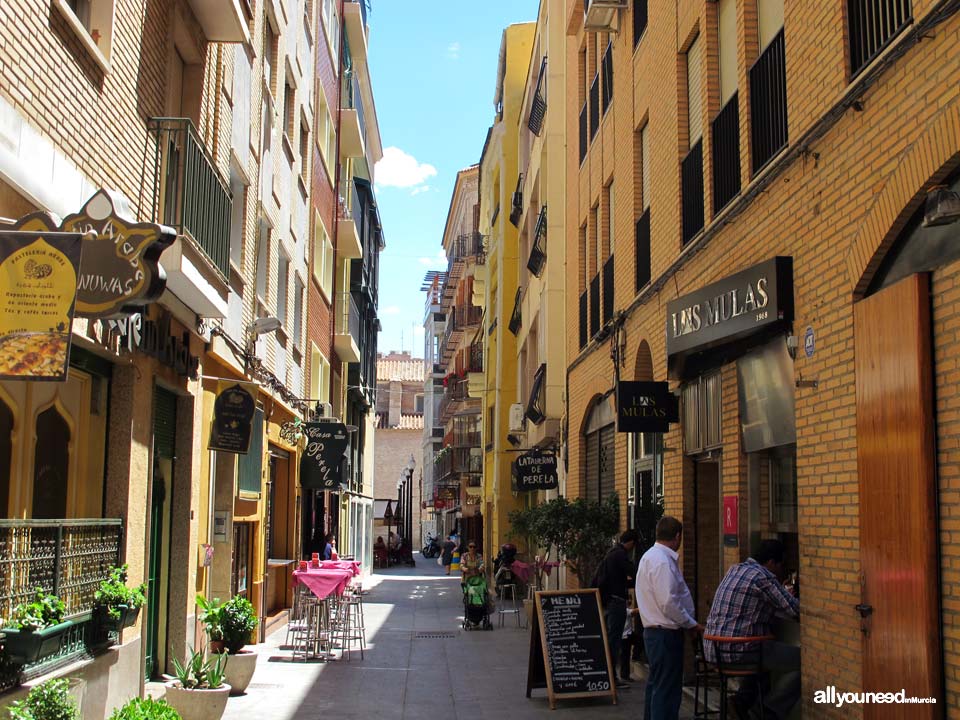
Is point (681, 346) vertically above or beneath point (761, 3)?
beneath

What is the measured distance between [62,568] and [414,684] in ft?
20.3

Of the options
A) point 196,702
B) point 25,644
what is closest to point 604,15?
point 196,702

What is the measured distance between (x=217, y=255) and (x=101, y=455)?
290 centimetres

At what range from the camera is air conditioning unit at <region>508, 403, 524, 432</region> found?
29678 millimetres

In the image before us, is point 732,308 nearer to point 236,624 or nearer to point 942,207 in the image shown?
point 942,207

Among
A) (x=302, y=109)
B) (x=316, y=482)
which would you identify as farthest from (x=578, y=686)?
(x=302, y=109)

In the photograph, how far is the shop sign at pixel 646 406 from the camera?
41.4 ft

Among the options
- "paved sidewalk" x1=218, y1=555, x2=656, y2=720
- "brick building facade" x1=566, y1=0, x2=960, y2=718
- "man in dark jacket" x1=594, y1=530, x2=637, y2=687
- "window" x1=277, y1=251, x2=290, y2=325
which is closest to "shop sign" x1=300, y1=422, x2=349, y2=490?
"window" x1=277, y1=251, x2=290, y2=325

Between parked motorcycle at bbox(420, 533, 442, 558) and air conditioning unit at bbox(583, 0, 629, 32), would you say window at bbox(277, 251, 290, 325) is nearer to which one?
air conditioning unit at bbox(583, 0, 629, 32)

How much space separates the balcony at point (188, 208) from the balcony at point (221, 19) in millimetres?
1348

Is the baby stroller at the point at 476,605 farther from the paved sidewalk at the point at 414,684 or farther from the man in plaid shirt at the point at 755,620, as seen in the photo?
the man in plaid shirt at the point at 755,620

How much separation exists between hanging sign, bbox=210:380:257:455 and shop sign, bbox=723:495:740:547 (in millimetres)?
5923

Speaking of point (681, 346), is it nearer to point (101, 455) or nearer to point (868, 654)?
point (868, 654)

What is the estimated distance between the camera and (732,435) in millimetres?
10641
